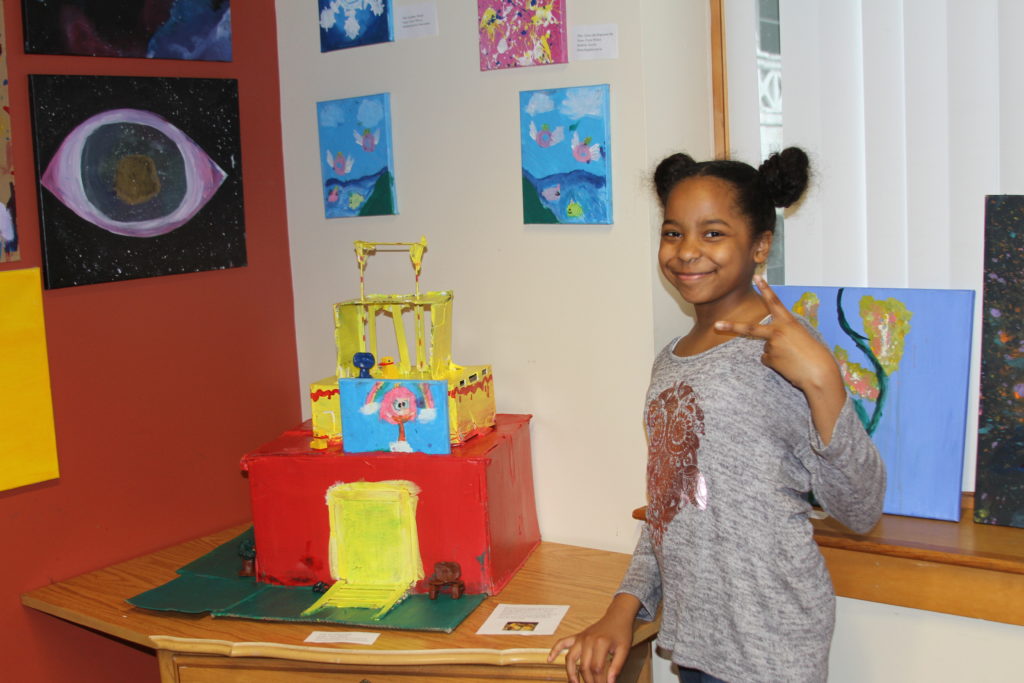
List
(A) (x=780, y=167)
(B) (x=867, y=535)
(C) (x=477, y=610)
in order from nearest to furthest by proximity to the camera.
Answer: (A) (x=780, y=167), (B) (x=867, y=535), (C) (x=477, y=610)

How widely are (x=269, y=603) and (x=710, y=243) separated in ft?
3.31

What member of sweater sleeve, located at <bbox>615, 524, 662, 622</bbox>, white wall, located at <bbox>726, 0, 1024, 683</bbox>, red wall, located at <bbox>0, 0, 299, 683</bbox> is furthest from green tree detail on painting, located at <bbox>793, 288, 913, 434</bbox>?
red wall, located at <bbox>0, 0, 299, 683</bbox>

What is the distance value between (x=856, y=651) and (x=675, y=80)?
41.1 inches

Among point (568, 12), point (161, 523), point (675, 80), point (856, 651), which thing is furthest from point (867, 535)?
point (161, 523)

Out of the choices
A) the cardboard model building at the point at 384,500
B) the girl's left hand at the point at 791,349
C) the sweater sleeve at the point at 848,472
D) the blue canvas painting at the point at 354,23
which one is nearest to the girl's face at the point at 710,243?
the girl's left hand at the point at 791,349

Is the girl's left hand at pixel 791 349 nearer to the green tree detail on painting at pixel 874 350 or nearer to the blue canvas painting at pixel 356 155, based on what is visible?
the green tree detail on painting at pixel 874 350

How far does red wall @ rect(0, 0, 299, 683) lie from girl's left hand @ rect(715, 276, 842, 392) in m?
1.28

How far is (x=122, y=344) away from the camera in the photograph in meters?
2.00

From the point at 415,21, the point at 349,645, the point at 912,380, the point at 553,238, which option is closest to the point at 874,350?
the point at 912,380

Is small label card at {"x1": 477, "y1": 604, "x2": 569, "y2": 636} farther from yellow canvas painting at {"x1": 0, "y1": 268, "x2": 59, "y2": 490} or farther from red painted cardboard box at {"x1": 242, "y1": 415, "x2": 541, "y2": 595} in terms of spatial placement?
yellow canvas painting at {"x1": 0, "y1": 268, "x2": 59, "y2": 490}

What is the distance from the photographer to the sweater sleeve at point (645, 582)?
5.09 feet

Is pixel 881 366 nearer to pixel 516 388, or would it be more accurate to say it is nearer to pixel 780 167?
pixel 780 167

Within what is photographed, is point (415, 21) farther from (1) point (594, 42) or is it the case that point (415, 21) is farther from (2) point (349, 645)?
(2) point (349, 645)

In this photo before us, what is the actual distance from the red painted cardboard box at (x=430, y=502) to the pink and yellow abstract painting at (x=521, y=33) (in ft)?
2.27
